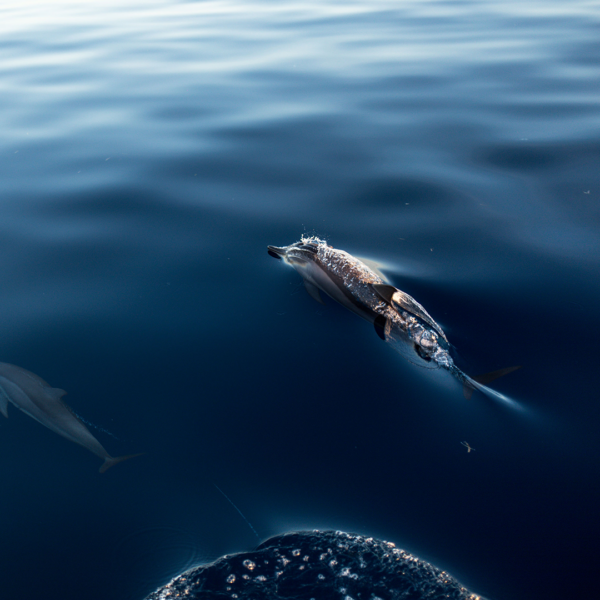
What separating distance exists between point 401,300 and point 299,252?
1361 mm

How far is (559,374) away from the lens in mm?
4273

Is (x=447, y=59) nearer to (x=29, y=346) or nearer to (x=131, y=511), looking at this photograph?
A: (x=29, y=346)

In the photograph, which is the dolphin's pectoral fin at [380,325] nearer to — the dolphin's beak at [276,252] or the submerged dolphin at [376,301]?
the submerged dolphin at [376,301]

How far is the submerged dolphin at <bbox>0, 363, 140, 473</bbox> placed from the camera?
4.01 m

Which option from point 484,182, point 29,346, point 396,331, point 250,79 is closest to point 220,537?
point 396,331

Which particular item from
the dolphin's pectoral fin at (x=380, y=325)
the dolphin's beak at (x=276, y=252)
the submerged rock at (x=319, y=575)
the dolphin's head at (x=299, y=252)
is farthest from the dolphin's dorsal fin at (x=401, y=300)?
the submerged rock at (x=319, y=575)

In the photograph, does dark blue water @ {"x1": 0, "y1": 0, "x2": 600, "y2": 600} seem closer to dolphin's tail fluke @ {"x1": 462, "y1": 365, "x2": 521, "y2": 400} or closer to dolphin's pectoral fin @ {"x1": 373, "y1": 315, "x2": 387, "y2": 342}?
dolphin's tail fluke @ {"x1": 462, "y1": 365, "x2": 521, "y2": 400}

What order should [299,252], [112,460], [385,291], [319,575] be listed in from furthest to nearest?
[299,252] → [385,291] → [112,460] → [319,575]

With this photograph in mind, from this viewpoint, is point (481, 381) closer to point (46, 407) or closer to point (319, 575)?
point (319, 575)

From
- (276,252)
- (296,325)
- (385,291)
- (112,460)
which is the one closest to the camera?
(112,460)

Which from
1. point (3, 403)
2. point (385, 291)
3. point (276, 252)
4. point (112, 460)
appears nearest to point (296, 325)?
point (385, 291)

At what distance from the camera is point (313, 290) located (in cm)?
539

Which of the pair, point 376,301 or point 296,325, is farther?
point 296,325

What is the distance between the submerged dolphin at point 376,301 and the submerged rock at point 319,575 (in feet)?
4.86
